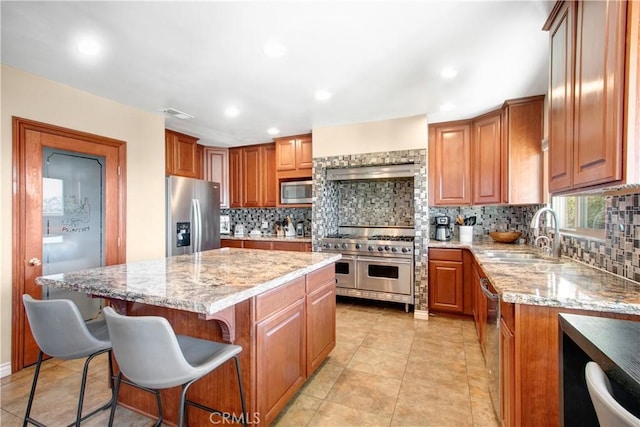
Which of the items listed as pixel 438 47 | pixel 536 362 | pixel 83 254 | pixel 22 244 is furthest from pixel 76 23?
pixel 536 362

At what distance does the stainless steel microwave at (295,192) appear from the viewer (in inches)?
171

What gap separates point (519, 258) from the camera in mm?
2439

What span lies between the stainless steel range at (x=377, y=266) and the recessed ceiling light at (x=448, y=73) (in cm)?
186

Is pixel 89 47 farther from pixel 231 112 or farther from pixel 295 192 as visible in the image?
pixel 295 192

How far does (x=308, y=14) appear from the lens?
172cm

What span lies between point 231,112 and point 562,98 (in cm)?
300

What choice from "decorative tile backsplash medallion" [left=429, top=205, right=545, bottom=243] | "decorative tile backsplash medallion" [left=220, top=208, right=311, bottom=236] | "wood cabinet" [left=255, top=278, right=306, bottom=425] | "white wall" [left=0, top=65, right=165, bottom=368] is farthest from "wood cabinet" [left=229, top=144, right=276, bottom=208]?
"wood cabinet" [left=255, top=278, right=306, bottom=425]

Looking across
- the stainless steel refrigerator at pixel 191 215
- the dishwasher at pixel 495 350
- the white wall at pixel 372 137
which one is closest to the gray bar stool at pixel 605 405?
the dishwasher at pixel 495 350

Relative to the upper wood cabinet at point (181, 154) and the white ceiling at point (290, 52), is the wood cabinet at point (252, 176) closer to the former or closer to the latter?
the upper wood cabinet at point (181, 154)

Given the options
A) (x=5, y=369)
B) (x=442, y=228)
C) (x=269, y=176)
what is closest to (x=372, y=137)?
(x=442, y=228)

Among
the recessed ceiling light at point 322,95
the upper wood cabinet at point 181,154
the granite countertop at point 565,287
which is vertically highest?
the recessed ceiling light at point 322,95

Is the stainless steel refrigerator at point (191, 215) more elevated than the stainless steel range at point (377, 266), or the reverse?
the stainless steel refrigerator at point (191, 215)

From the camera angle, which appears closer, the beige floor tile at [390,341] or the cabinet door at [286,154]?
the beige floor tile at [390,341]

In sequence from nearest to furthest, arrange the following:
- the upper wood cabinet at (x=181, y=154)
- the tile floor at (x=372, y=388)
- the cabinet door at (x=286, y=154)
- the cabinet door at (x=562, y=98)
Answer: the cabinet door at (x=562, y=98)
the tile floor at (x=372, y=388)
the upper wood cabinet at (x=181, y=154)
the cabinet door at (x=286, y=154)
